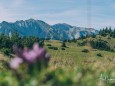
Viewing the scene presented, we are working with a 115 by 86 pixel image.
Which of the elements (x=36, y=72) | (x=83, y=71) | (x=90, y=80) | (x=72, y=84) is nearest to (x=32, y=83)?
(x=36, y=72)

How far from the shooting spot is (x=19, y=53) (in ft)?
7.87

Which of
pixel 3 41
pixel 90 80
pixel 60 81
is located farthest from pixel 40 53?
pixel 3 41

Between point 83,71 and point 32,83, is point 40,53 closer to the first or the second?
point 32,83

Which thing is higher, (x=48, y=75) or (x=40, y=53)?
(x=40, y=53)

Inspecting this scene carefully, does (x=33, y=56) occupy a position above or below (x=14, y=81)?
above

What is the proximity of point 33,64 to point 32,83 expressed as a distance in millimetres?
148

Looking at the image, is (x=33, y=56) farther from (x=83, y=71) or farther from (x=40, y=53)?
(x=83, y=71)

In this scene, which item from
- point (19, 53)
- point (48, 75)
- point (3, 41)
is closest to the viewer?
point (19, 53)

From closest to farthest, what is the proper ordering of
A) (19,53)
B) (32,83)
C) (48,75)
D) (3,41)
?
(32,83), (19,53), (48,75), (3,41)

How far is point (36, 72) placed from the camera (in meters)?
2.31

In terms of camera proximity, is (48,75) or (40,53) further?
(48,75)

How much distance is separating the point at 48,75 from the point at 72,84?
0.31m

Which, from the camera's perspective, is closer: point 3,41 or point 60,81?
point 60,81

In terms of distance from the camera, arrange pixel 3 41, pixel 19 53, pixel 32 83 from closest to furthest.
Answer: pixel 32 83 → pixel 19 53 → pixel 3 41
